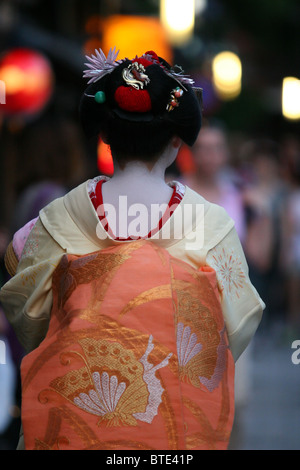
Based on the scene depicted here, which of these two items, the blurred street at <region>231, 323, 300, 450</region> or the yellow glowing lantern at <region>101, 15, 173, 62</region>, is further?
the yellow glowing lantern at <region>101, 15, 173, 62</region>

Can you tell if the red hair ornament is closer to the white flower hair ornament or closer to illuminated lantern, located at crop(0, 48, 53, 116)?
the white flower hair ornament

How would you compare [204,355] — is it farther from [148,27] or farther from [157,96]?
[148,27]

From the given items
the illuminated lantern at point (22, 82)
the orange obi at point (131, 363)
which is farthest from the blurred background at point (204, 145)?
the orange obi at point (131, 363)

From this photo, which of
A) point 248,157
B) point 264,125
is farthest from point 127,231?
point 264,125

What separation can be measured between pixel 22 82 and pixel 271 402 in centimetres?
373

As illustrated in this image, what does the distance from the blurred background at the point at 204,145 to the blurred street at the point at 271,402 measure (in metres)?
0.02

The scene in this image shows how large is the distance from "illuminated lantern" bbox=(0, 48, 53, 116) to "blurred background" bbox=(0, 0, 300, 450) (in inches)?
0.5

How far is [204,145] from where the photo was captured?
5.71 meters

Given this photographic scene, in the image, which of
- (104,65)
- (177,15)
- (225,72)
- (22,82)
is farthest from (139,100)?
(225,72)

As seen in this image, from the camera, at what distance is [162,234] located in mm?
2941

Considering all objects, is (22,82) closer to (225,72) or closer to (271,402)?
(271,402)

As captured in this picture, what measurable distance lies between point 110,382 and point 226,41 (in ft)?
53.0

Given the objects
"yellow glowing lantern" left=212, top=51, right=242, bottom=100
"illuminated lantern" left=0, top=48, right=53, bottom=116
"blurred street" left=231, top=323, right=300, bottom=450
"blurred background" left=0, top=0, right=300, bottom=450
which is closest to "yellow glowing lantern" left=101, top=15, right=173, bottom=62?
"blurred background" left=0, top=0, right=300, bottom=450

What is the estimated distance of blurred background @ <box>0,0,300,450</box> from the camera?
5270 millimetres
